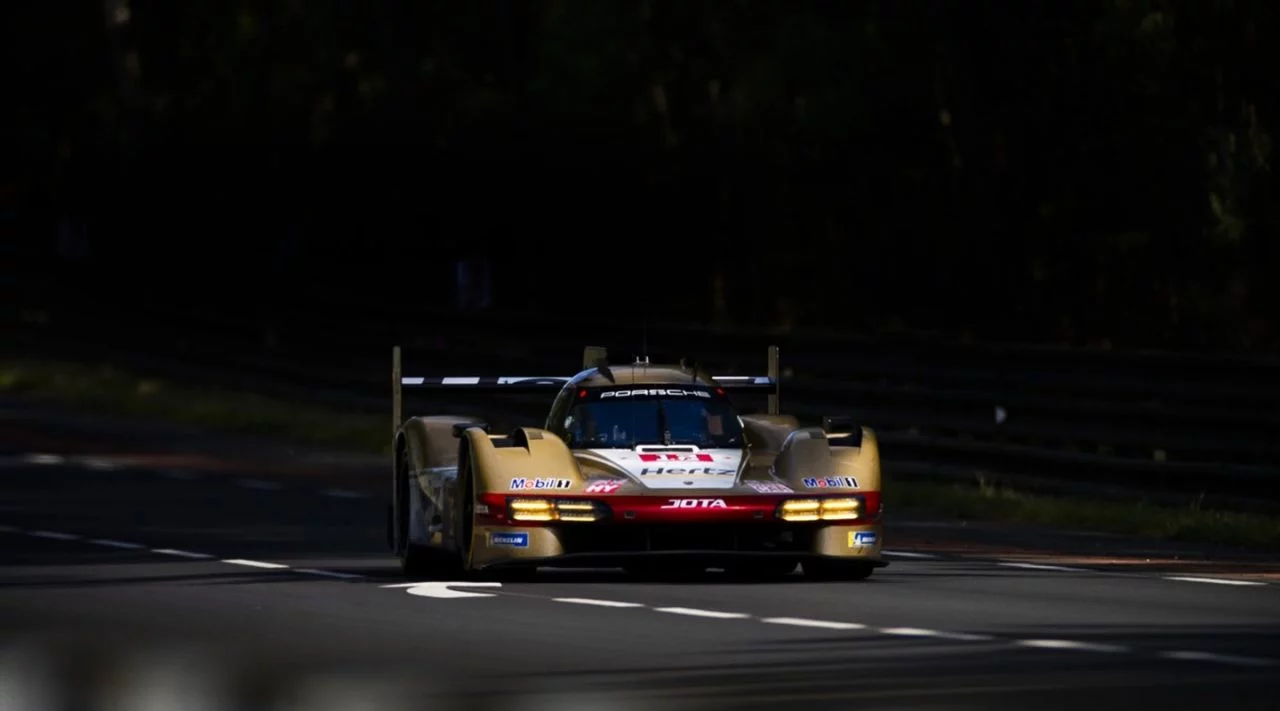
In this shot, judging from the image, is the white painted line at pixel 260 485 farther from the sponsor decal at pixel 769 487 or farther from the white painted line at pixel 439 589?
the sponsor decal at pixel 769 487

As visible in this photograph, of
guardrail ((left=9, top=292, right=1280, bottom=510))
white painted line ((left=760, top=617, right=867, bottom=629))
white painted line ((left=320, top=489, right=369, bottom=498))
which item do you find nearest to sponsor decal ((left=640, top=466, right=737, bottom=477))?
guardrail ((left=9, top=292, right=1280, bottom=510))

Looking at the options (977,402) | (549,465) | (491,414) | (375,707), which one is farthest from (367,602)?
(491,414)

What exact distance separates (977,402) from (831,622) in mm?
11621

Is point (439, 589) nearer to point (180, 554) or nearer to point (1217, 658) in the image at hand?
point (180, 554)

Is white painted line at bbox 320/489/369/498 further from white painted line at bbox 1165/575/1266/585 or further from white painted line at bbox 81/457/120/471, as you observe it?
white painted line at bbox 1165/575/1266/585

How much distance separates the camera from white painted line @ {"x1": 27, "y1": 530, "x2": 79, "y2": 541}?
21.3m

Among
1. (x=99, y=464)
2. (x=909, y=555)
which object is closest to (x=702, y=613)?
(x=909, y=555)

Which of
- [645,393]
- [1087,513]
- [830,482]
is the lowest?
[1087,513]

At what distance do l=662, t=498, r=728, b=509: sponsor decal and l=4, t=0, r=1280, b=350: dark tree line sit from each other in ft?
46.8

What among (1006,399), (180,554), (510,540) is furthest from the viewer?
(1006,399)

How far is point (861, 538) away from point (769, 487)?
64cm

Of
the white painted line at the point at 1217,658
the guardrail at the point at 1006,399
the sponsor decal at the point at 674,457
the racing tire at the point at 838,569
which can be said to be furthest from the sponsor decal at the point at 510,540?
the white painted line at the point at 1217,658

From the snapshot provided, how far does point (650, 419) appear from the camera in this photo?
17531mm

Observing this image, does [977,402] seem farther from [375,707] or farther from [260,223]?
[260,223]
